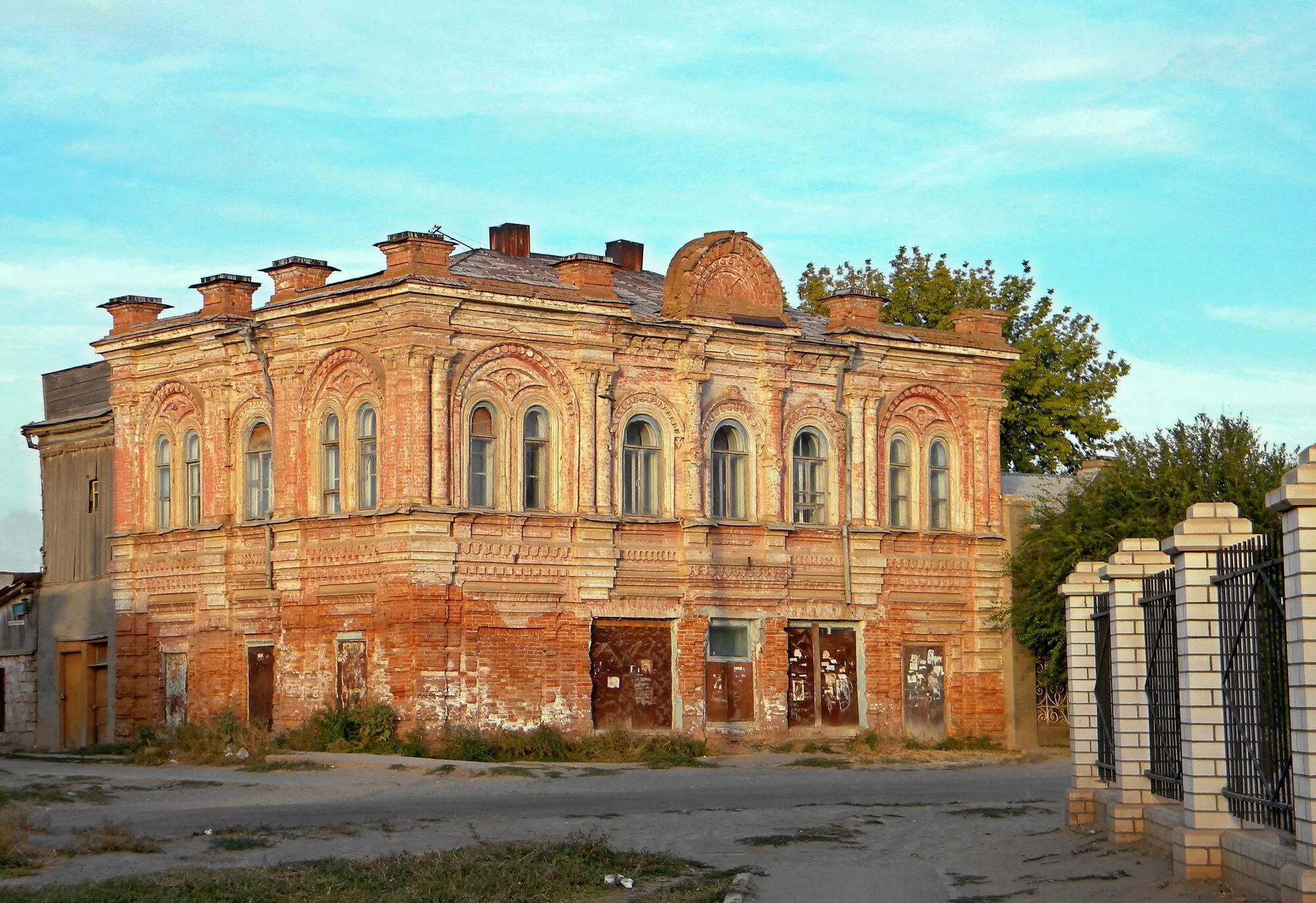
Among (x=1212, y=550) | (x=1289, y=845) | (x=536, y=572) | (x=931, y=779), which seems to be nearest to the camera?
(x=1289, y=845)

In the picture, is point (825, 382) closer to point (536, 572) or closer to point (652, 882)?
point (536, 572)

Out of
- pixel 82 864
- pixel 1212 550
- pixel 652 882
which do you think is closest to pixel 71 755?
pixel 82 864

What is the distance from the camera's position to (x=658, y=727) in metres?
34.6

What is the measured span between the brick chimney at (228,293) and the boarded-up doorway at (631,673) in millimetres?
9515

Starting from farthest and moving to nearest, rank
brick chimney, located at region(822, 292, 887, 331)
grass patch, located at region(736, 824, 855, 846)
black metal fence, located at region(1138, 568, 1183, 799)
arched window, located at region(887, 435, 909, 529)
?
brick chimney, located at region(822, 292, 887, 331)
arched window, located at region(887, 435, 909, 529)
grass patch, located at region(736, 824, 855, 846)
black metal fence, located at region(1138, 568, 1183, 799)

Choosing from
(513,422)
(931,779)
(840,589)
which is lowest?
(931,779)

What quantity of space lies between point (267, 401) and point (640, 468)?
704 cm

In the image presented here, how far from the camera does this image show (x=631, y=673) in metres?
34.6

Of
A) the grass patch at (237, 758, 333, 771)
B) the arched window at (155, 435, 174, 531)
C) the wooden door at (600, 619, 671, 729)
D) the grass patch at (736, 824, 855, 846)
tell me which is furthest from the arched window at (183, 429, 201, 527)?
the grass patch at (736, 824, 855, 846)

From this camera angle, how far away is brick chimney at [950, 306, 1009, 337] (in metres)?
40.1

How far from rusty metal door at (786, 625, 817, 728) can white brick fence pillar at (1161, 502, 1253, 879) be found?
21313 millimetres

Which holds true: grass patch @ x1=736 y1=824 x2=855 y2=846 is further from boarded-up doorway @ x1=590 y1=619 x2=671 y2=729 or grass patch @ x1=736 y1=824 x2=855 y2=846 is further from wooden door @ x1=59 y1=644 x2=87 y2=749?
wooden door @ x1=59 y1=644 x2=87 y2=749

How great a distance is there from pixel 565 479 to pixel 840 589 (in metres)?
6.65

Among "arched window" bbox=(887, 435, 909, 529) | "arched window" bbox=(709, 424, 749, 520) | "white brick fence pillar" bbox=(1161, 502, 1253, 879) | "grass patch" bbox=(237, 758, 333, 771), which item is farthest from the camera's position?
"arched window" bbox=(887, 435, 909, 529)
